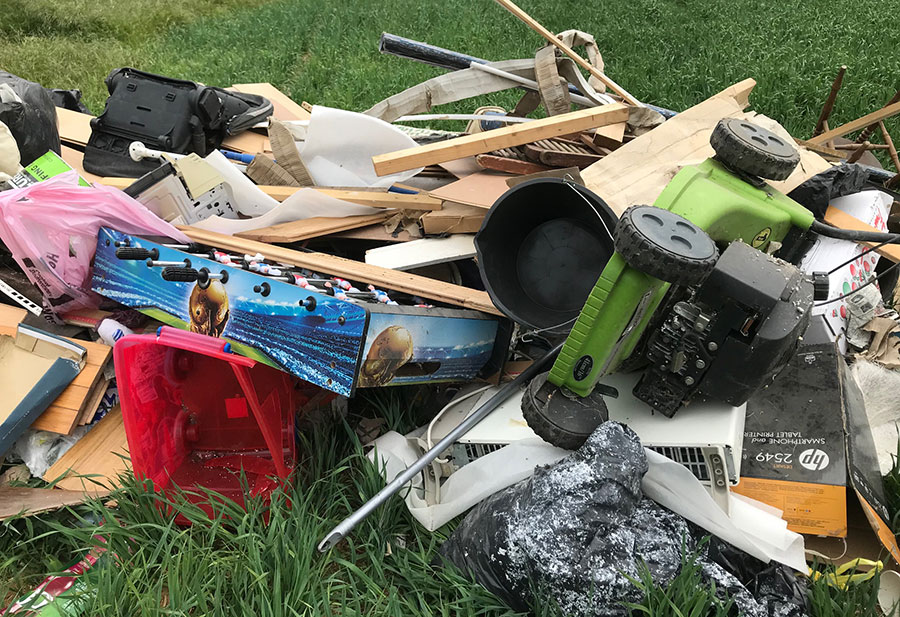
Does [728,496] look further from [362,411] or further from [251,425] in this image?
[251,425]

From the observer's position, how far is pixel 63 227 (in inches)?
90.9

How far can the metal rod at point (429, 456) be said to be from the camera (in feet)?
6.29

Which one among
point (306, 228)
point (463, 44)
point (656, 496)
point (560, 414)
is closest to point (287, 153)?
point (306, 228)

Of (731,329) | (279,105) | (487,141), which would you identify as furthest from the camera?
(279,105)

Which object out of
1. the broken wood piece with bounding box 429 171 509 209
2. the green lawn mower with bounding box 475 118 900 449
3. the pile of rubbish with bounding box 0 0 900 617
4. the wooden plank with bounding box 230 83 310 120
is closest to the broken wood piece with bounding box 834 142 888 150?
the pile of rubbish with bounding box 0 0 900 617

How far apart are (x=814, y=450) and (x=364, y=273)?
1.46 m

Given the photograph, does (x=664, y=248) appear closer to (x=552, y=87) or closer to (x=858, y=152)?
(x=552, y=87)

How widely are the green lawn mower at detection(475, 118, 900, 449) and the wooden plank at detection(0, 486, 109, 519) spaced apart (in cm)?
139

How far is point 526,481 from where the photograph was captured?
1.90m

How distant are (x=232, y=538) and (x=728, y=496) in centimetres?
134

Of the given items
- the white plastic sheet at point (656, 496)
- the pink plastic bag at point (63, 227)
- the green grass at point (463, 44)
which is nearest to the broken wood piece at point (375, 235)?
the pink plastic bag at point (63, 227)

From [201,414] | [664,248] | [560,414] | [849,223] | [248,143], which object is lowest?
[201,414]

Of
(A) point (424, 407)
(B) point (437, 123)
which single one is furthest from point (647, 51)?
(A) point (424, 407)

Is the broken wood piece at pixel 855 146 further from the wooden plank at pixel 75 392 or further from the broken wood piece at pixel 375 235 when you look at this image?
the wooden plank at pixel 75 392
